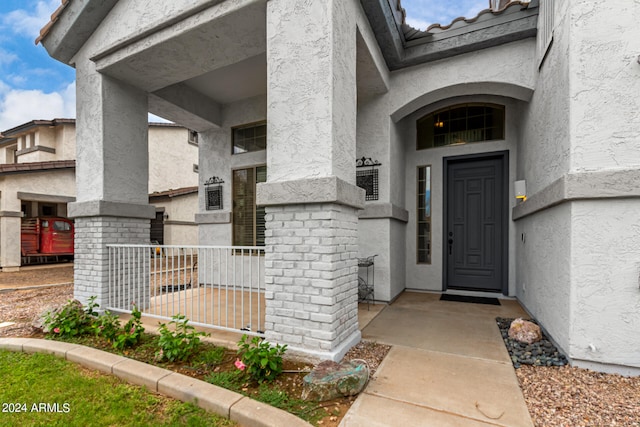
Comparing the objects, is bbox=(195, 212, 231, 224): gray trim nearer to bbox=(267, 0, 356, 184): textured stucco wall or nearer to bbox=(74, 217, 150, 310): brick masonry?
bbox=(74, 217, 150, 310): brick masonry

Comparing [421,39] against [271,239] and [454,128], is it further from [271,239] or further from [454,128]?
[271,239]

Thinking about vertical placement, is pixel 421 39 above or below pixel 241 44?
above

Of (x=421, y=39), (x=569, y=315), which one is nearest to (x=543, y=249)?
(x=569, y=315)

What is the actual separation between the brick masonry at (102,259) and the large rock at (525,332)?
4.78 meters

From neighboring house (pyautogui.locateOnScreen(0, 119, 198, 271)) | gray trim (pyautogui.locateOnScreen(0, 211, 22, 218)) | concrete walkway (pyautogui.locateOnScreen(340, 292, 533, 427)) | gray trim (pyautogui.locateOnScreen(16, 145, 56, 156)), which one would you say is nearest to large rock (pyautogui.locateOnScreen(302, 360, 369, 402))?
concrete walkway (pyautogui.locateOnScreen(340, 292, 533, 427))

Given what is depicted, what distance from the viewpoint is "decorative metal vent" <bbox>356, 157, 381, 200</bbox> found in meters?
4.61

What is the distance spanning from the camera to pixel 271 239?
9.10 ft

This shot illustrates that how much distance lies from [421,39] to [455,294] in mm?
4303

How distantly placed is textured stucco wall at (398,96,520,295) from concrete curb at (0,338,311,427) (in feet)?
13.8

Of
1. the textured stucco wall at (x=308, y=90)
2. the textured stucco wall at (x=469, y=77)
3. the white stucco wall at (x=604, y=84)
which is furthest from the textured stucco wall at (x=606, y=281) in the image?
the textured stucco wall at (x=469, y=77)

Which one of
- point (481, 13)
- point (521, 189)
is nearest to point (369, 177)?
point (521, 189)

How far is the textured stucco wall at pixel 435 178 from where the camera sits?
16.1 ft

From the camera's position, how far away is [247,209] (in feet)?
19.2

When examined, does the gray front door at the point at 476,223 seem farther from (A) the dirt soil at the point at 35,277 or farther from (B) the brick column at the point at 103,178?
(A) the dirt soil at the point at 35,277
